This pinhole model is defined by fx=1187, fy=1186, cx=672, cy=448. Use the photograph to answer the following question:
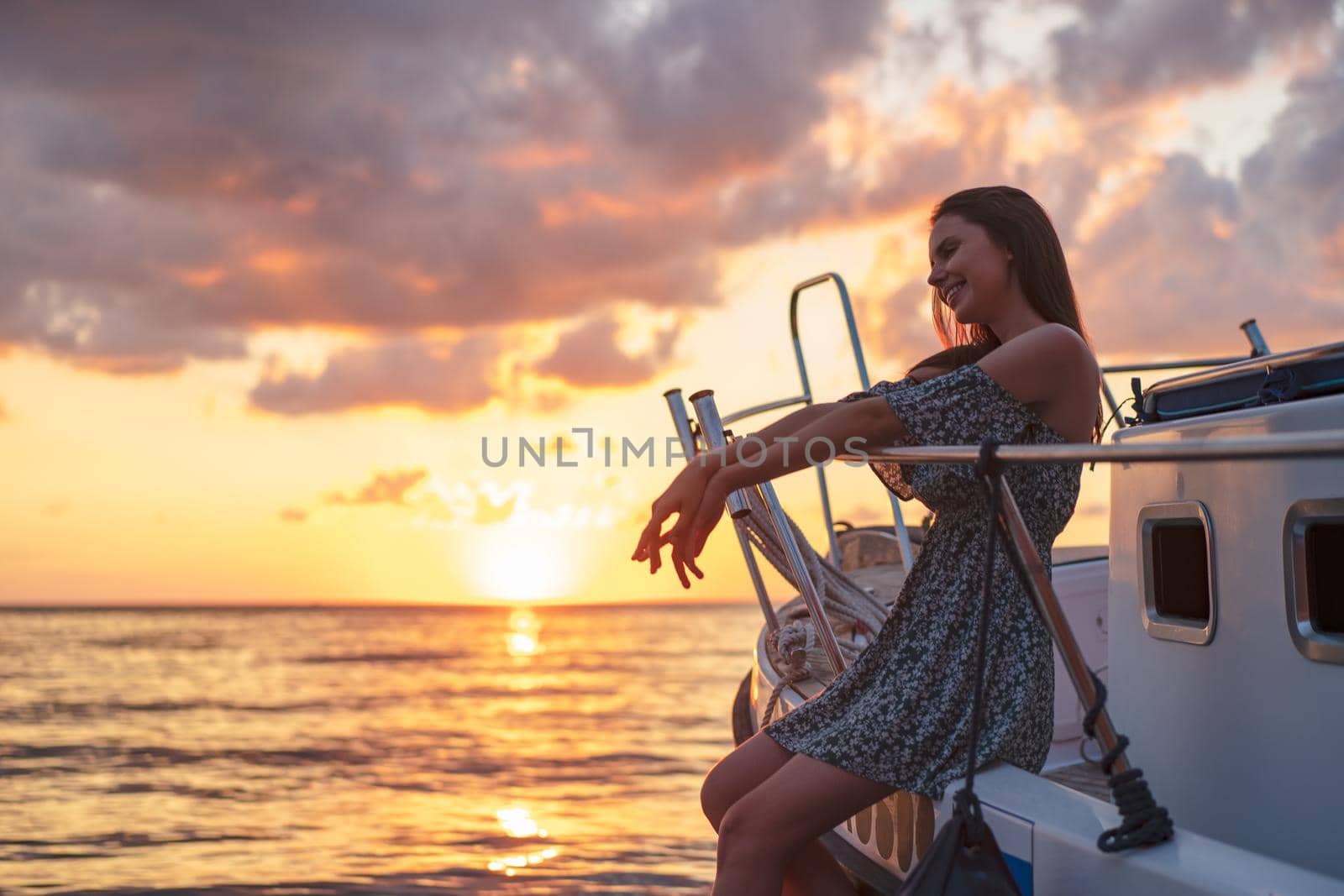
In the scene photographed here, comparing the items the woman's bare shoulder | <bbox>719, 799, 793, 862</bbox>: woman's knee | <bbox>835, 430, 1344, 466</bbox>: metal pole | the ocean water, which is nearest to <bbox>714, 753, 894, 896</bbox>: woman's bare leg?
<bbox>719, 799, 793, 862</bbox>: woman's knee

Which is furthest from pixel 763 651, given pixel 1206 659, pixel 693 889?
pixel 693 889

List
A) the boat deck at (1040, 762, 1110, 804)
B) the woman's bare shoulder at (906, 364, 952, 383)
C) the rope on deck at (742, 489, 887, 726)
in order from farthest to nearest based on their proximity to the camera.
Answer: the boat deck at (1040, 762, 1110, 804), the rope on deck at (742, 489, 887, 726), the woman's bare shoulder at (906, 364, 952, 383)

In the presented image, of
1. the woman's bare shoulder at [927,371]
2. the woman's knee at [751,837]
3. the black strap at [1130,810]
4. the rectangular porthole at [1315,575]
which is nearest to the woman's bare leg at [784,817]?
the woman's knee at [751,837]

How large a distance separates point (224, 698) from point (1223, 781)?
20568mm

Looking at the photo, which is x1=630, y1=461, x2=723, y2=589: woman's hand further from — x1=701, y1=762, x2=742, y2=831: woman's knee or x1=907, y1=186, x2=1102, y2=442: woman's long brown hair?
x1=907, y1=186, x2=1102, y2=442: woman's long brown hair

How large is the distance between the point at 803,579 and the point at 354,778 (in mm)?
9456

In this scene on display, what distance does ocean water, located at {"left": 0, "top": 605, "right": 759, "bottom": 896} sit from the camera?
7.26m

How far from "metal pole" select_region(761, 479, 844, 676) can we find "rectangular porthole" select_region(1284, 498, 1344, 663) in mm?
972

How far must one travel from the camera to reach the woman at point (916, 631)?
2.05 metres

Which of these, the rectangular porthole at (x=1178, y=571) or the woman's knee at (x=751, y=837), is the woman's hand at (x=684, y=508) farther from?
the rectangular porthole at (x=1178, y=571)

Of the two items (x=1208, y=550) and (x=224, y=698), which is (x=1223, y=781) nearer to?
(x=1208, y=550)

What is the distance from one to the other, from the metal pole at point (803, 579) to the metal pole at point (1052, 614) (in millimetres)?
791

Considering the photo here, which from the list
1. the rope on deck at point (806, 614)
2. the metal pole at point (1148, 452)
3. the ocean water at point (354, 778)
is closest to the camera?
the metal pole at point (1148, 452)

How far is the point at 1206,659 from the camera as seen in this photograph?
7.53 ft
